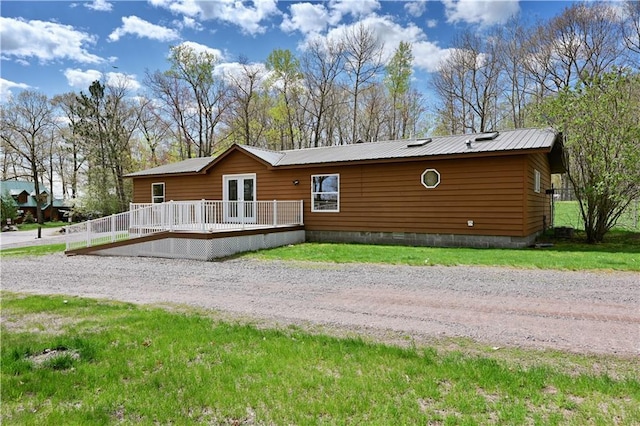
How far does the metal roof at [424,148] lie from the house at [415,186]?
1.2 inches

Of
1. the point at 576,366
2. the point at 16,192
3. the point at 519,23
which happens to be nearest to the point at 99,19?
the point at 576,366

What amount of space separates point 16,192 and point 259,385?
48.6 metres

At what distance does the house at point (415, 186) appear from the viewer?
1125 centimetres

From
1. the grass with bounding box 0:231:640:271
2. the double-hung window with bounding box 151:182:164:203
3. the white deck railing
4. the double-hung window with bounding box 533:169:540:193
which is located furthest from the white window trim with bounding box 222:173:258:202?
the double-hung window with bounding box 533:169:540:193

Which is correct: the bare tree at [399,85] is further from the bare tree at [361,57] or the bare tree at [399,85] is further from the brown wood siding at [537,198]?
the brown wood siding at [537,198]

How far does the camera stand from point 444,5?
16234 millimetres

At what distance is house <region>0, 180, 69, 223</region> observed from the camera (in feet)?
131

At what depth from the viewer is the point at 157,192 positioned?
18.7 meters

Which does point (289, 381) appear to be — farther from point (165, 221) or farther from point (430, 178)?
point (430, 178)

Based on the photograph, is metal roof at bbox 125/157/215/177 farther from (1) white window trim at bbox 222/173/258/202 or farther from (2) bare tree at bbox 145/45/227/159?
(2) bare tree at bbox 145/45/227/159

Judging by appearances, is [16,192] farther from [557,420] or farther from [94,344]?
[557,420]

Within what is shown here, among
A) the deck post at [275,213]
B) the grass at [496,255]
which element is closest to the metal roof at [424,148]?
the deck post at [275,213]

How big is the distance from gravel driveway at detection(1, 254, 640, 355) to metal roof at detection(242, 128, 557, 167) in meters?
4.53

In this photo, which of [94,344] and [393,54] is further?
[393,54]
